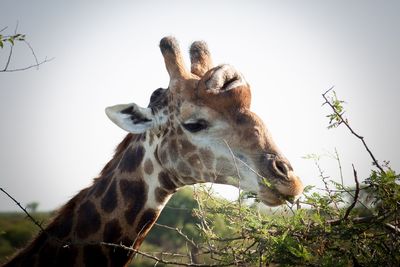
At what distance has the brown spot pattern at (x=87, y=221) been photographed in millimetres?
3801

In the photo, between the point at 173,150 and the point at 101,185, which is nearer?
the point at 173,150

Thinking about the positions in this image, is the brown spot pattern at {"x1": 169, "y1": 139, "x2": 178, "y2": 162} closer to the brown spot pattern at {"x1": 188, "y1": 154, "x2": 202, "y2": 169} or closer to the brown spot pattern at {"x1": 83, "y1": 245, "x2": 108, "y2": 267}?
the brown spot pattern at {"x1": 188, "y1": 154, "x2": 202, "y2": 169}

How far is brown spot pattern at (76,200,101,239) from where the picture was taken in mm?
3801

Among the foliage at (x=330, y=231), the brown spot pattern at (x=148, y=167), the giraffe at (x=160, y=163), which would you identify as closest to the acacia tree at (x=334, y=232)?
the foliage at (x=330, y=231)

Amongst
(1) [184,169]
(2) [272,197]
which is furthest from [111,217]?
(2) [272,197]

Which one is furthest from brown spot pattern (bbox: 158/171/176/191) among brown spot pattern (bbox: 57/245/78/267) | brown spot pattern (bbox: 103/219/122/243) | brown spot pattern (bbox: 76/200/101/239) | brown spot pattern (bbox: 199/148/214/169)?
brown spot pattern (bbox: 57/245/78/267)

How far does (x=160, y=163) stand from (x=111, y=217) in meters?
0.72

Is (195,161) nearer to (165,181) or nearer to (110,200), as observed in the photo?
(165,181)

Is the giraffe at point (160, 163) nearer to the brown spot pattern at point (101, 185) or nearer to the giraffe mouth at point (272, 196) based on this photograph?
the brown spot pattern at point (101, 185)

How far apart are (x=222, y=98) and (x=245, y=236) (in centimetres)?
137

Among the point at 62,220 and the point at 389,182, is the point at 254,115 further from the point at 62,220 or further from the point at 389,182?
the point at 62,220

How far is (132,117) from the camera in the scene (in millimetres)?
3996

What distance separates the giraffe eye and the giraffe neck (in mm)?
460

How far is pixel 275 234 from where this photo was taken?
2.89m
